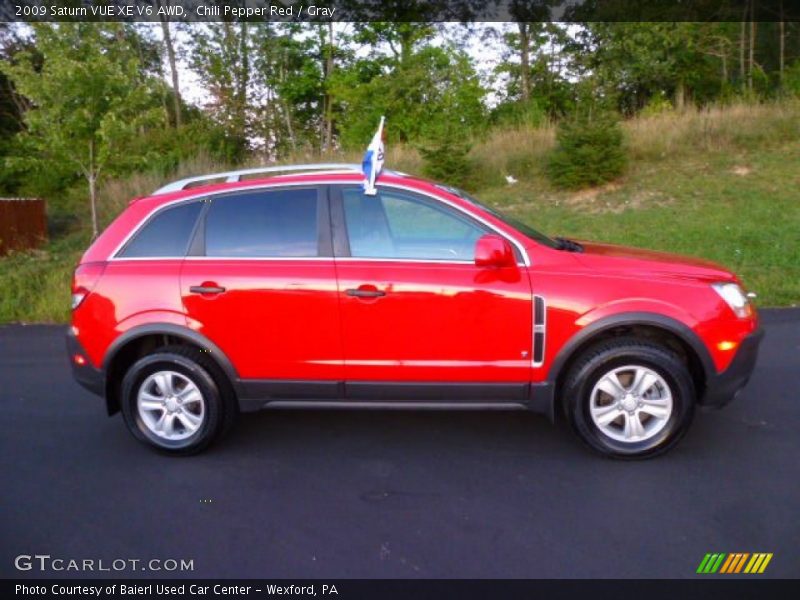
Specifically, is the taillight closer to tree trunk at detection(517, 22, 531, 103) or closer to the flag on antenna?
the flag on antenna

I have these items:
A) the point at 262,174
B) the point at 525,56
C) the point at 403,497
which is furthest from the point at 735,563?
the point at 525,56

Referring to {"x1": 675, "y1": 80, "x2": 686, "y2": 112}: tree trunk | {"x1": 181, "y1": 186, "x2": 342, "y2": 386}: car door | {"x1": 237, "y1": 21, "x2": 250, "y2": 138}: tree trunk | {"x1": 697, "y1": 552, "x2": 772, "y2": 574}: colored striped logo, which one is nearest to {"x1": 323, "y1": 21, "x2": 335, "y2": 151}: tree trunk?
{"x1": 237, "y1": 21, "x2": 250, "y2": 138}: tree trunk

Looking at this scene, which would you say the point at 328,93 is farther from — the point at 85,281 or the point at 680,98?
the point at 85,281

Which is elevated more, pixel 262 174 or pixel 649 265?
pixel 262 174

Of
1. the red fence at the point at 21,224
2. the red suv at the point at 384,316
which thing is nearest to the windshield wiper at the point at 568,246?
the red suv at the point at 384,316

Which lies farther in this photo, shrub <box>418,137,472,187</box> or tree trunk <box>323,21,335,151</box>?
tree trunk <box>323,21,335,151</box>

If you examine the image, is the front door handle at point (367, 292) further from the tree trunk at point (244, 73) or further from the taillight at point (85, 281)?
the tree trunk at point (244, 73)

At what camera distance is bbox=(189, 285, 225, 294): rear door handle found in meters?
4.57

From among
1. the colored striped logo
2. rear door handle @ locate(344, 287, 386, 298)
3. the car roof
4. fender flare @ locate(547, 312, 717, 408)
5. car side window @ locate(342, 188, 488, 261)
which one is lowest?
the colored striped logo

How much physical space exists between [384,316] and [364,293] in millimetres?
190

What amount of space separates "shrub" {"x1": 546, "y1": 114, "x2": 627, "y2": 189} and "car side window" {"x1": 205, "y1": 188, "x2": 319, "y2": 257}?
11.3 meters

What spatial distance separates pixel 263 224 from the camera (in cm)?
473
